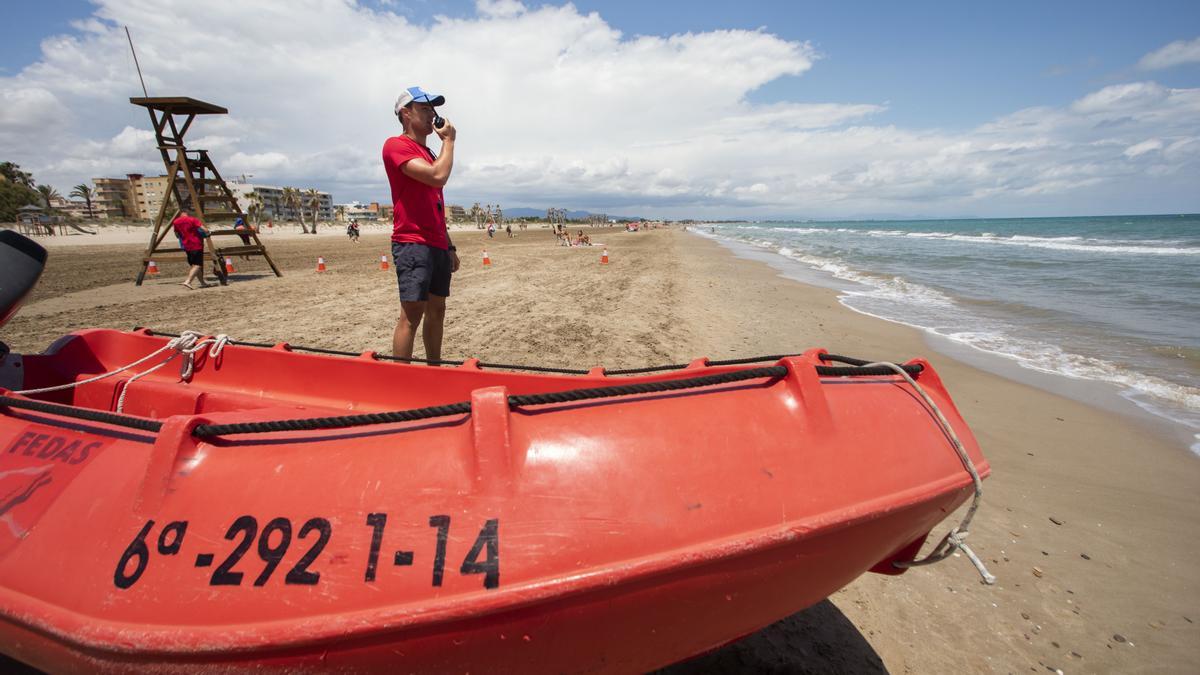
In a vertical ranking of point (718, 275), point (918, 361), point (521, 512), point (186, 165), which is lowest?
point (718, 275)

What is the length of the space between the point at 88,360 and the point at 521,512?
3.46m

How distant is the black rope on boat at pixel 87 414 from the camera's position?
4.72 feet

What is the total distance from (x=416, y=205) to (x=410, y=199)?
5cm

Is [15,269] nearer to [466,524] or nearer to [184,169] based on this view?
[466,524]

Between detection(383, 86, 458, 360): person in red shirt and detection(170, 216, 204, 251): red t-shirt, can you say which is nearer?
detection(383, 86, 458, 360): person in red shirt

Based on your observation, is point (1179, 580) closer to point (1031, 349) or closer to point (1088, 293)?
point (1031, 349)

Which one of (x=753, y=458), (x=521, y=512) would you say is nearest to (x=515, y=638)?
(x=521, y=512)

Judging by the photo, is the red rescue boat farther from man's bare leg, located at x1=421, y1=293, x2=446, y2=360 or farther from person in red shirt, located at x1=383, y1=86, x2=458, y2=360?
man's bare leg, located at x1=421, y1=293, x2=446, y2=360

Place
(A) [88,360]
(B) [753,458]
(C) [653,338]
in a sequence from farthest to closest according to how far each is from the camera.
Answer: (C) [653,338] < (A) [88,360] < (B) [753,458]

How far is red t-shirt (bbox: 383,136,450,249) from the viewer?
9.69ft

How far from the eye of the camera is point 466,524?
117 cm

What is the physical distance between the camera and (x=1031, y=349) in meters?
6.18

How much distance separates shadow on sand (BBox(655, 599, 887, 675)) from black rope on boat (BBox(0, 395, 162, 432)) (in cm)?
192

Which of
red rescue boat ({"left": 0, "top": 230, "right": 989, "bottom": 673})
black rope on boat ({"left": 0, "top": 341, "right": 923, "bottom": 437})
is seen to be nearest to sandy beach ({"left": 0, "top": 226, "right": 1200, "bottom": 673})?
red rescue boat ({"left": 0, "top": 230, "right": 989, "bottom": 673})
